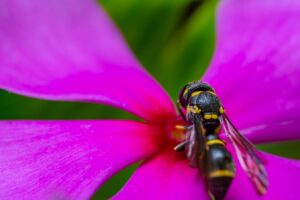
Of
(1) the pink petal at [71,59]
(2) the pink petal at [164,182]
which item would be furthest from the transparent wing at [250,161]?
(1) the pink petal at [71,59]

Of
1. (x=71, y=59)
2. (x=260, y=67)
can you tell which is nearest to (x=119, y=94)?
(x=71, y=59)

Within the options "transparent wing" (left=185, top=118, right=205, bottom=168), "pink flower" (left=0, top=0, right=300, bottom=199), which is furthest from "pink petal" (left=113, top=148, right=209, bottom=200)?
"transparent wing" (left=185, top=118, right=205, bottom=168)

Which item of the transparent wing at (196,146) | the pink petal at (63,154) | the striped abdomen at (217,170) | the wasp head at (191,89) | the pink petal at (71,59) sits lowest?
the striped abdomen at (217,170)

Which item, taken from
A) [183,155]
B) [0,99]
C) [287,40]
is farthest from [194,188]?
[0,99]

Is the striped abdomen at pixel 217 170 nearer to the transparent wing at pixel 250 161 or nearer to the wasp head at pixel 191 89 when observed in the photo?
the transparent wing at pixel 250 161

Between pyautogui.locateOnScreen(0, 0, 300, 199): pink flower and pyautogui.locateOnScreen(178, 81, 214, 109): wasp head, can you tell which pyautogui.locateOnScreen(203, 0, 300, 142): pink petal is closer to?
pyautogui.locateOnScreen(0, 0, 300, 199): pink flower

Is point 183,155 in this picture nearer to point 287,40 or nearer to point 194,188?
point 194,188
